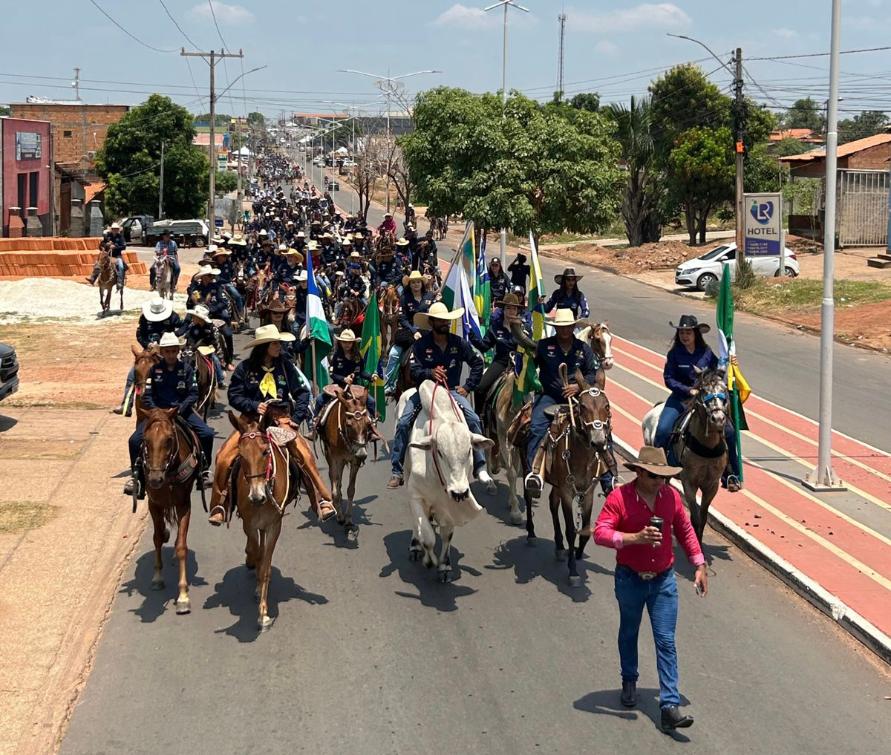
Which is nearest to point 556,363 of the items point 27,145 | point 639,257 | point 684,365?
point 684,365

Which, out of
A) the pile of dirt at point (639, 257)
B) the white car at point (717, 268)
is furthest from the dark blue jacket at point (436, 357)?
the pile of dirt at point (639, 257)

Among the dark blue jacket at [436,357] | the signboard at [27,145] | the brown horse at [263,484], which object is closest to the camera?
the brown horse at [263,484]

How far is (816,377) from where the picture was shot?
23.8 m

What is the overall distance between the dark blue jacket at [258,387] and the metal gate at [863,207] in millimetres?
39783

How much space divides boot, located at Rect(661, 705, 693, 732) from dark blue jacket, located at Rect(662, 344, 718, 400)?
504 cm

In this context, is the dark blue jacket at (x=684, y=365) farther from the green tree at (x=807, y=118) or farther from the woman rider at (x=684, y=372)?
the green tree at (x=807, y=118)

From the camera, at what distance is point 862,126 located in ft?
434

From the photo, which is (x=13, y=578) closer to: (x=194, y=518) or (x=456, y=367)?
(x=194, y=518)

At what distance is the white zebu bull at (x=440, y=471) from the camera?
10258 mm

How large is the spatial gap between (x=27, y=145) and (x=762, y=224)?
40.2 meters

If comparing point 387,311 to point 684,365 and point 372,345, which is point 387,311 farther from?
point 684,365

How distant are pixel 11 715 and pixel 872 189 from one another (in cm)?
4500

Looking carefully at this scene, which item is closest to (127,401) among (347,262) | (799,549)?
(799,549)

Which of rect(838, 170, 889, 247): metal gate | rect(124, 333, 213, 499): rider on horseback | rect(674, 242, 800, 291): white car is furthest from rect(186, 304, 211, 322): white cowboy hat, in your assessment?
rect(838, 170, 889, 247): metal gate
